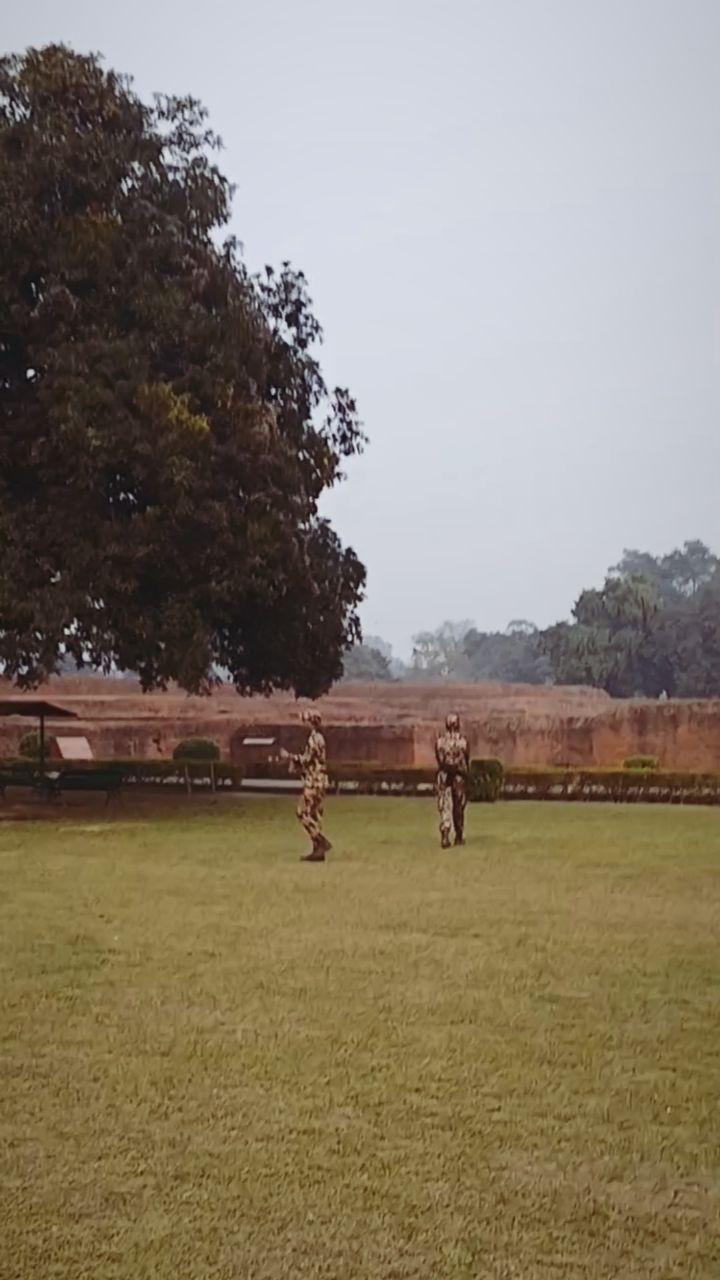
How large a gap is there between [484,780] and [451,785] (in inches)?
273

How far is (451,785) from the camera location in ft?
43.9

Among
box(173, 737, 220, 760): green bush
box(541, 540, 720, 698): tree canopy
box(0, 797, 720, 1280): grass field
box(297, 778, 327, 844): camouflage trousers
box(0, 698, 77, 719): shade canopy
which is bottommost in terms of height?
box(0, 797, 720, 1280): grass field

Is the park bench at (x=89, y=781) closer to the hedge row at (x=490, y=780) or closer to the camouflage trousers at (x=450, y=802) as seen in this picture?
the hedge row at (x=490, y=780)

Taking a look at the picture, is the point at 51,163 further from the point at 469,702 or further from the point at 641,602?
the point at 641,602

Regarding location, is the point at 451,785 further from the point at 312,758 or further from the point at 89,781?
the point at 89,781

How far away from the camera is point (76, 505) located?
1719 cm

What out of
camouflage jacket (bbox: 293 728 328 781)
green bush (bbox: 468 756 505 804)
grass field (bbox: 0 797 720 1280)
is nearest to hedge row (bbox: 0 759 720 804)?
green bush (bbox: 468 756 505 804)

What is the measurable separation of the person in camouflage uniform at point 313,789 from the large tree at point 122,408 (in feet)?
15.3

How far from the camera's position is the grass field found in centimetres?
371

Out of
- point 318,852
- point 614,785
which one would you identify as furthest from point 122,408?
point 614,785

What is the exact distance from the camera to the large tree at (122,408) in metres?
16.7

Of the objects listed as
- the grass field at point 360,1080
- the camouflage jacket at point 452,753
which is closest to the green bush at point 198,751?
the camouflage jacket at point 452,753

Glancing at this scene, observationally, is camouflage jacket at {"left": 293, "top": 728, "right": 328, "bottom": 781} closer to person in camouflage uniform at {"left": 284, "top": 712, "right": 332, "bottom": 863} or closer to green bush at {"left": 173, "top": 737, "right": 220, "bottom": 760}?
person in camouflage uniform at {"left": 284, "top": 712, "right": 332, "bottom": 863}

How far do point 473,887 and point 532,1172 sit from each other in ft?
20.6
